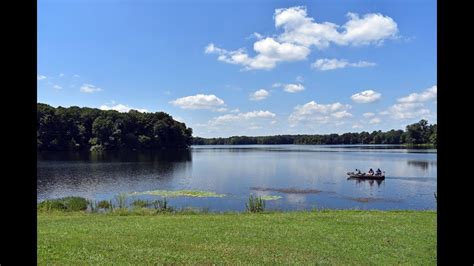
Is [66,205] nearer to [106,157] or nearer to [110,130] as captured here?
[106,157]

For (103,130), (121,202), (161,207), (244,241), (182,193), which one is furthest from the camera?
(103,130)

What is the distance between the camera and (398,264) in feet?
27.6

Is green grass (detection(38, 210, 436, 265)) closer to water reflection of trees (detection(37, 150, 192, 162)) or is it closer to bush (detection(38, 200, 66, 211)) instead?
bush (detection(38, 200, 66, 211))

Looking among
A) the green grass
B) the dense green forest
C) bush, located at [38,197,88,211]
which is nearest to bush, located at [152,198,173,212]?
bush, located at [38,197,88,211]

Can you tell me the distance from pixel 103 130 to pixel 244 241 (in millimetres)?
113674

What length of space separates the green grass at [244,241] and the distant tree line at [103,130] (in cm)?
10081

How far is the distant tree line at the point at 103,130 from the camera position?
107 meters

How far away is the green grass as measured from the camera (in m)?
8.79

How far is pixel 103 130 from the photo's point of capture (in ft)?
384

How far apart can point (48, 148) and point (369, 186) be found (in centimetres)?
9154

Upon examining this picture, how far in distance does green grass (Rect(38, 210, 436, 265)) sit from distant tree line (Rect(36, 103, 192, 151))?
10081cm

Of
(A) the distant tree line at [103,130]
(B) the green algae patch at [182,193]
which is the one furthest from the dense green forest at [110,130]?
(B) the green algae patch at [182,193]

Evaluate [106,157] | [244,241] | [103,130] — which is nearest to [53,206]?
[244,241]
